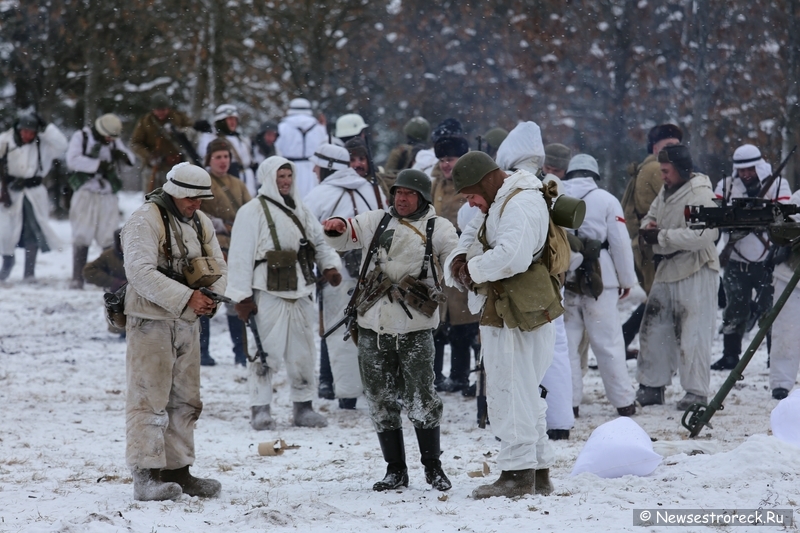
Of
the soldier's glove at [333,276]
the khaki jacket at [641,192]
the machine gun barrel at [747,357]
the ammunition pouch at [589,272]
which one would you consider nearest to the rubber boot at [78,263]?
the soldier's glove at [333,276]

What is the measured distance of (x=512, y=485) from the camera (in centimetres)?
566

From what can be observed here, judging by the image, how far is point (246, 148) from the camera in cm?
1312

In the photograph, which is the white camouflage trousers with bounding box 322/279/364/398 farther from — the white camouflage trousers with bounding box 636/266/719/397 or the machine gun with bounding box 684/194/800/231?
the machine gun with bounding box 684/194/800/231

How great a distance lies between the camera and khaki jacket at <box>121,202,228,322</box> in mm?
5570

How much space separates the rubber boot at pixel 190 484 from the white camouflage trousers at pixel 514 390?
1.64 meters

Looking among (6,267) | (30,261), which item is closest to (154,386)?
(30,261)

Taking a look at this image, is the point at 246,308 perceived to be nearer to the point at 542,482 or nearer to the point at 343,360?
the point at 343,360

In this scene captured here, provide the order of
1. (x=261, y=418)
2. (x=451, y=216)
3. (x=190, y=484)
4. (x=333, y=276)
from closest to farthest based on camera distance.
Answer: (x=190, y=484), (x=333, y=276), (x=261, y=418), (x=451, y=216)

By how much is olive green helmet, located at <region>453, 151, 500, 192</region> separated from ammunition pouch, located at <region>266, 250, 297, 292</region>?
2.55 meters

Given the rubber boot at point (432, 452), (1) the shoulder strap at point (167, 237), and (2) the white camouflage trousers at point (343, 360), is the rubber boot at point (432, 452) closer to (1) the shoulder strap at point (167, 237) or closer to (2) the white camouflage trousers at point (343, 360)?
(1) the shoulder strap at point (167, 237)

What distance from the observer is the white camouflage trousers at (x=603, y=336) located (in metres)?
8.12

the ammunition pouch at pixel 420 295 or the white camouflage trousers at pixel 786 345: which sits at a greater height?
the ammunition pouch at pixel 420 295

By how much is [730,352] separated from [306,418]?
4.48 metres

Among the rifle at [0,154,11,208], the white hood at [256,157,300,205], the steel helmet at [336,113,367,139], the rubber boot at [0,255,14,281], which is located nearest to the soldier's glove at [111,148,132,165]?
the rifle at [0,154,11,208]
